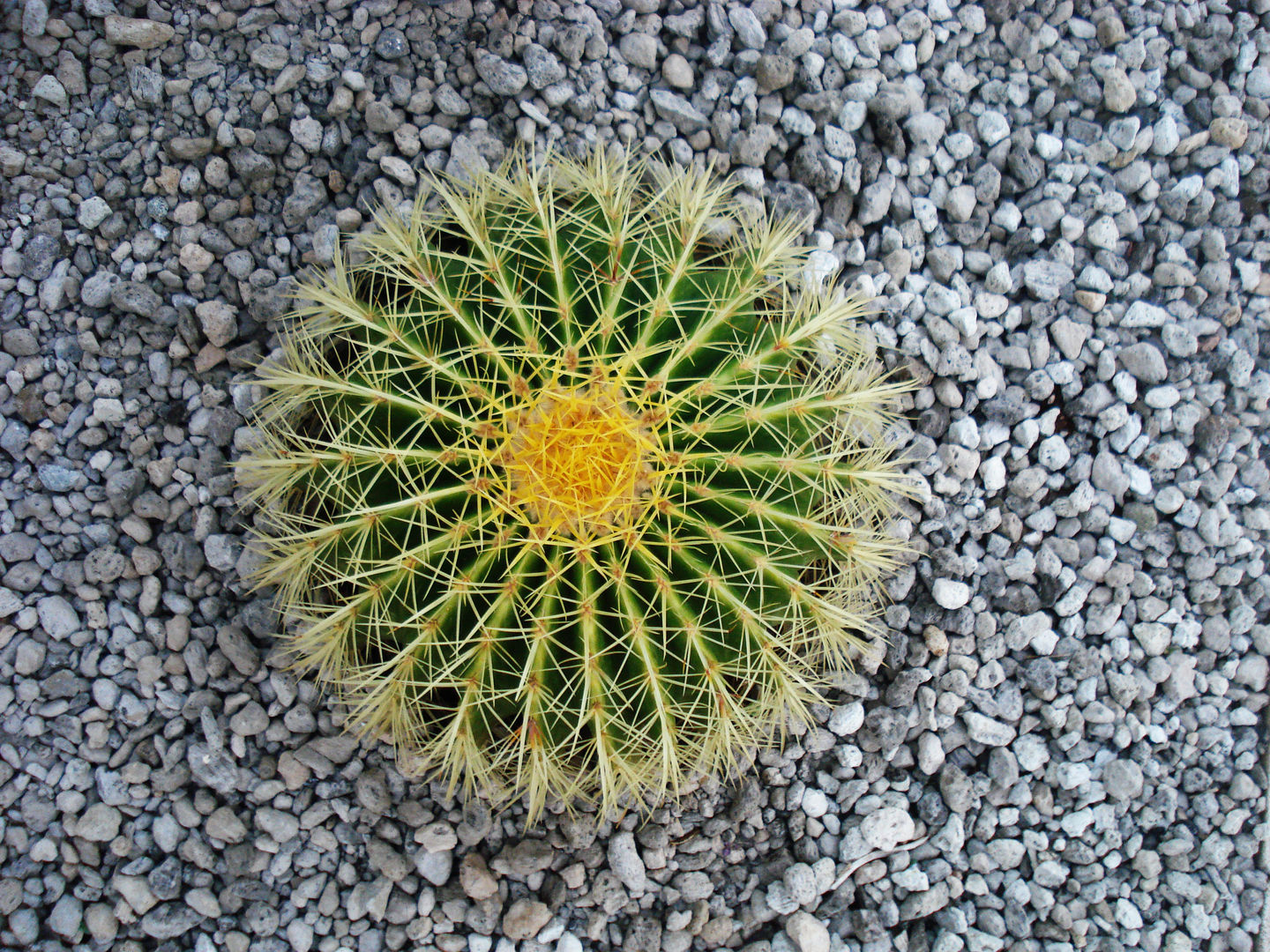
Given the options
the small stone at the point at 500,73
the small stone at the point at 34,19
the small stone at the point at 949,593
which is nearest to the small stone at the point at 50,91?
the small stone at the point at 34,19

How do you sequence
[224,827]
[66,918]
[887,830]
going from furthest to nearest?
[887,830], [224,827], [66,918]

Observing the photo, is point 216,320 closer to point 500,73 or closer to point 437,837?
point 500,73

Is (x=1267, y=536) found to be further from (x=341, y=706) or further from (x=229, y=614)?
(x=229, y=614)

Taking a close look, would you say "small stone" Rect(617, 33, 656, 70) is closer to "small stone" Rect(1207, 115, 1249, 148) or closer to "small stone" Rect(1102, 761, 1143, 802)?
"small stone" Rect(1207, 115, 1249, 148)

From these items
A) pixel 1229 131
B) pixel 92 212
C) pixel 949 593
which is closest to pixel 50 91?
pixel 92 212

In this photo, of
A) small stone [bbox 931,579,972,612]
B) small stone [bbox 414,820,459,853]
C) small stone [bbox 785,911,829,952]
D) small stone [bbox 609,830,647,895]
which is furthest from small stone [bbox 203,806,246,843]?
small stone [bbox 931,579,972,612]

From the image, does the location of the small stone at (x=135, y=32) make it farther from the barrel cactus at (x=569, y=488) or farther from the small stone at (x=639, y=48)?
the small stone at (x=639, y=48)
